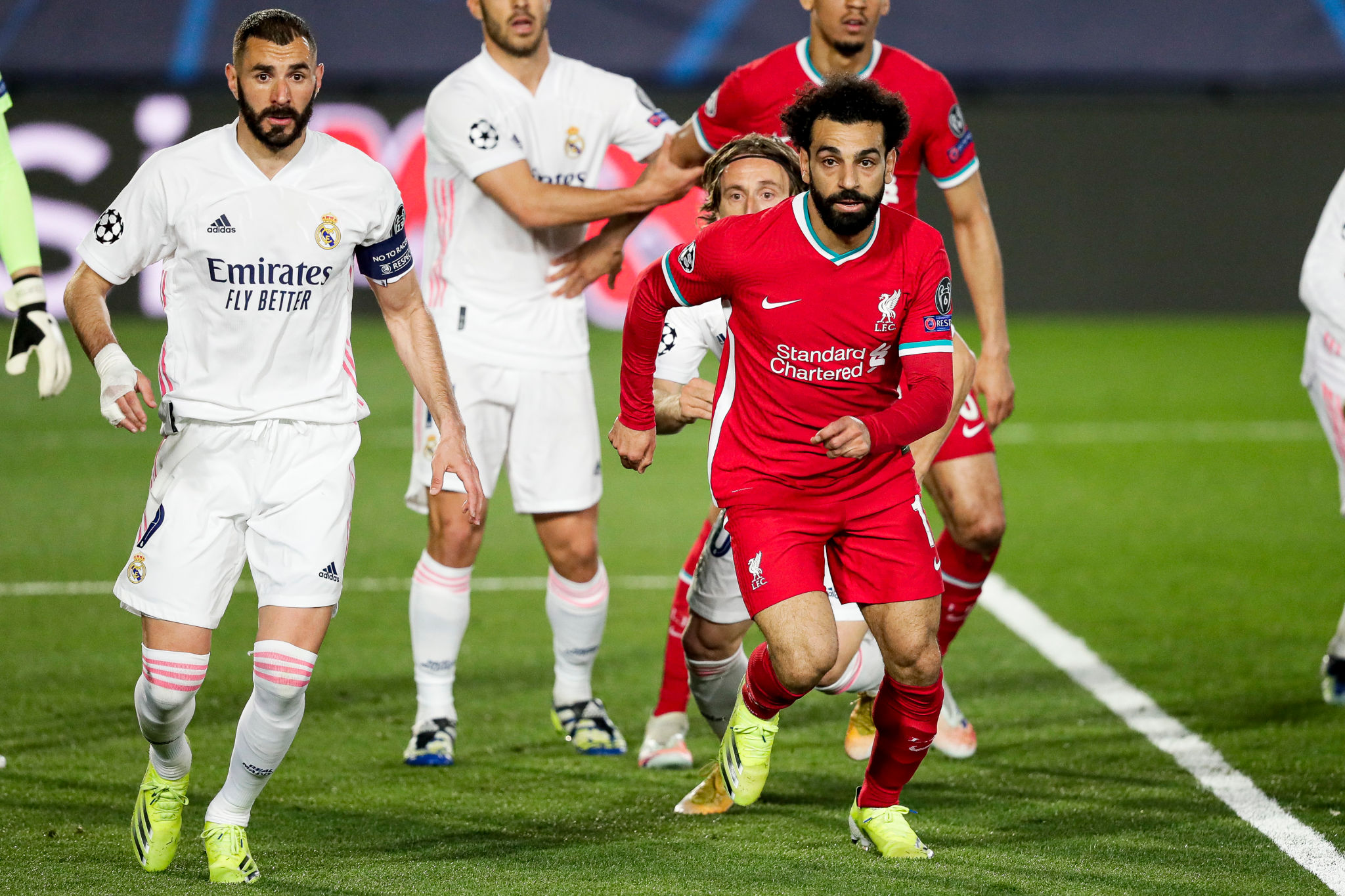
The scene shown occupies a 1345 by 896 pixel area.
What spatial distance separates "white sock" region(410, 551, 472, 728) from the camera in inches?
217

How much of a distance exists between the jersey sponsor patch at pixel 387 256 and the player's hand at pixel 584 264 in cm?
141

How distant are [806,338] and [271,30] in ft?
4.98

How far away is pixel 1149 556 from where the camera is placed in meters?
8.51

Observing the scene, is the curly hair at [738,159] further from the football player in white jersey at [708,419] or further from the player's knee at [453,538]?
the player's knee at [453,538]

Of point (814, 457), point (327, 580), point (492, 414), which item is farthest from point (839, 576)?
point (492, 414)

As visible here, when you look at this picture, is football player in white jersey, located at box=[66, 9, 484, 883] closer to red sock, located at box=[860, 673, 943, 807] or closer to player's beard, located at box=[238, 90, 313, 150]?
player's beard, located at box=[238, 90, 313, 150]

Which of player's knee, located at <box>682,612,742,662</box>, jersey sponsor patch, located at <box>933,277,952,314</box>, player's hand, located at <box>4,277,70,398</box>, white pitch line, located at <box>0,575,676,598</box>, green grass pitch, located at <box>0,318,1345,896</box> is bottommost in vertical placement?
white pitch line, located at <box>0,575,676,598</box>

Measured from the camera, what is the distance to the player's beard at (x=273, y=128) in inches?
163

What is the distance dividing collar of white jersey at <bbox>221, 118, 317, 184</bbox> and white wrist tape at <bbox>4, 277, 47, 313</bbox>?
0.61 meters

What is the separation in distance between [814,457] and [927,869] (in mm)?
1063

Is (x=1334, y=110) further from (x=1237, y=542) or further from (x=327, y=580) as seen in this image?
(x=327, y=580)

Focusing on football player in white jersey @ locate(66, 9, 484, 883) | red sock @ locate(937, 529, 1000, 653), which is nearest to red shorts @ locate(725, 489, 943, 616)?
football player in white jersey @ locate(66, 9, 484, 883)

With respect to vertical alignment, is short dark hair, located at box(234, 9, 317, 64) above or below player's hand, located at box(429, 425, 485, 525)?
above

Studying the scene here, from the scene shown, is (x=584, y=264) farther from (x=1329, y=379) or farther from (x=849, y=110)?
(x=1329, y=379)
